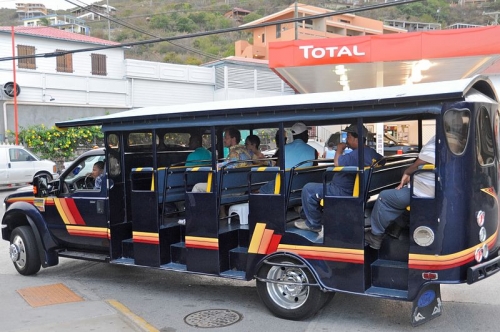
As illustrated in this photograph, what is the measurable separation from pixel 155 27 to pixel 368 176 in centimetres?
7338

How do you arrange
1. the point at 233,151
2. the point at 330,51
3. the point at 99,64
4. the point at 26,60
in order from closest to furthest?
the point at 233,151, the point at 330,51, the point at 26,60, the point at 99,64

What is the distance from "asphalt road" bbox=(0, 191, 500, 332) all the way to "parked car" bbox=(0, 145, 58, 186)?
486 inches

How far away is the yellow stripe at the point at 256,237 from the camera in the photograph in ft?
18.9

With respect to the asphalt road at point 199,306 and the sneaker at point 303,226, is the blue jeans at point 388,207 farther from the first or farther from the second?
the asphalt road at point 199,306

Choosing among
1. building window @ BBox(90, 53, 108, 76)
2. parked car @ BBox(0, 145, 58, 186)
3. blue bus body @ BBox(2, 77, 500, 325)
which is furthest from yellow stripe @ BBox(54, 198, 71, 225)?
building window @ BBox(90, 53, 108, 76)

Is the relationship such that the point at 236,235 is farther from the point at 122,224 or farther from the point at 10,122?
the point at 10,122

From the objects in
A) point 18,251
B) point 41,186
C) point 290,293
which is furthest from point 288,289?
point 18,251

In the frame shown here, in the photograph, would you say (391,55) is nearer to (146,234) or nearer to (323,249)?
(146,234)

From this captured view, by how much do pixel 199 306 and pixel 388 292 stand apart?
237 centimetres

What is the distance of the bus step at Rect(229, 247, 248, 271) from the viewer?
19.8 feet

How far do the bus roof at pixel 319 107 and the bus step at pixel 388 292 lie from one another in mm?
1719

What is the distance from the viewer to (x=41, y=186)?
7.73 m

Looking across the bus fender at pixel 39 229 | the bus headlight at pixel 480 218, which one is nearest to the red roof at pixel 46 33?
the bus fender at pixel 39 229

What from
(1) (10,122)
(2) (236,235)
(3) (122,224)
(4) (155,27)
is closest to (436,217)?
(2) (236,235)
